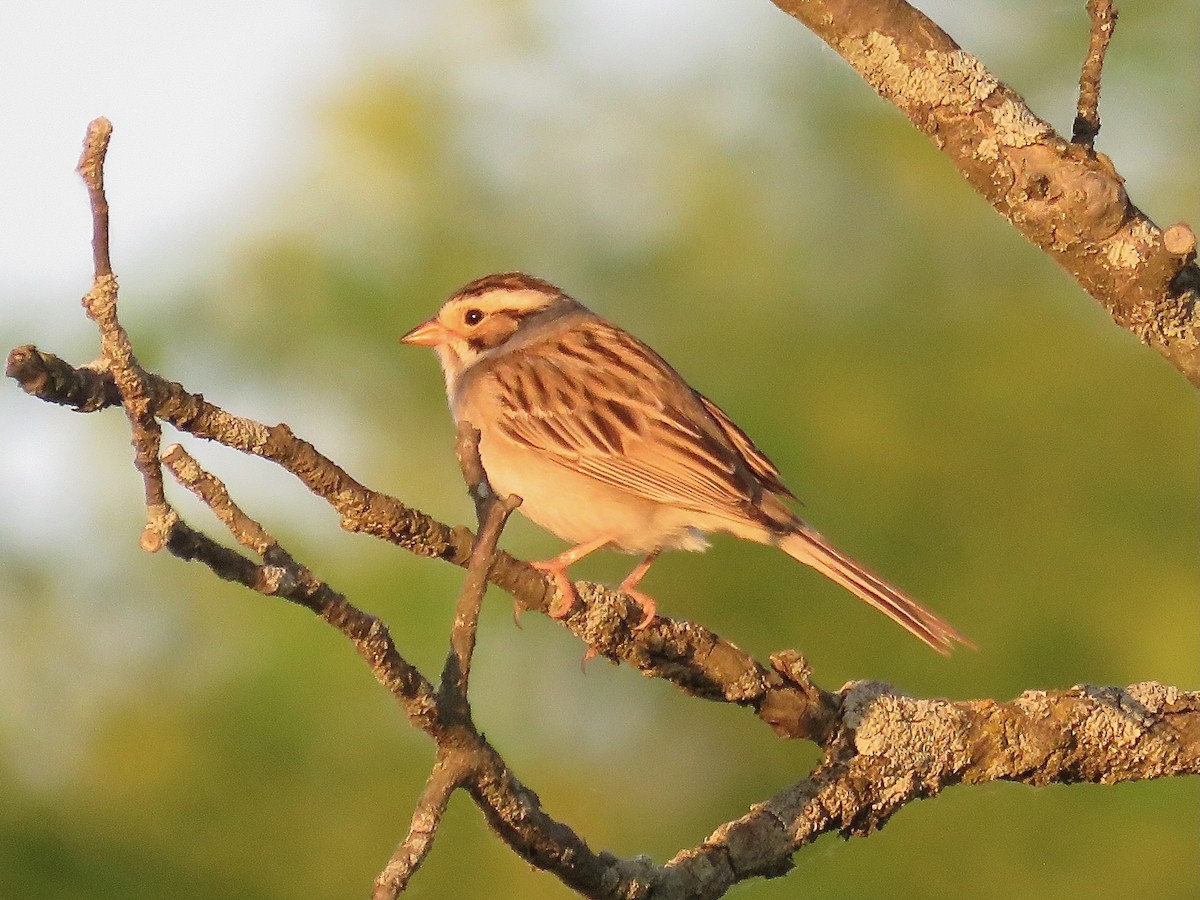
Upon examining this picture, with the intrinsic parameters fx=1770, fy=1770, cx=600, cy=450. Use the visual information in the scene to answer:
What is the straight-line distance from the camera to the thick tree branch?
11.6 feet

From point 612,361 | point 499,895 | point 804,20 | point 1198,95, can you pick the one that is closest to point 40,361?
point 804,20

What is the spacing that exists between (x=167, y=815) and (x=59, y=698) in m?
0.72

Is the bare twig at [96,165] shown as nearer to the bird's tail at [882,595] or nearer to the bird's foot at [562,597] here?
the bird's foot at [562,597]

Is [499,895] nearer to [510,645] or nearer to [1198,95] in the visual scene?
[510,645]

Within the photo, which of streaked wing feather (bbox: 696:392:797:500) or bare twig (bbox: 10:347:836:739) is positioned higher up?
streaked wing feather (bbox: 696:392:797:500)

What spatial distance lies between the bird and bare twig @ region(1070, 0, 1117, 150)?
181 cm

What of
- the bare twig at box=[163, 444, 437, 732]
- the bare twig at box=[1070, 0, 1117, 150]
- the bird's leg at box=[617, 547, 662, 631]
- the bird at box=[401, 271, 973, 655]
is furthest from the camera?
the bird at box=[401, 271, 973, 655]

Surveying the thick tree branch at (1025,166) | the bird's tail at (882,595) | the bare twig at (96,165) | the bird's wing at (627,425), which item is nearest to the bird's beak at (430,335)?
the bird's wing at (627,425)

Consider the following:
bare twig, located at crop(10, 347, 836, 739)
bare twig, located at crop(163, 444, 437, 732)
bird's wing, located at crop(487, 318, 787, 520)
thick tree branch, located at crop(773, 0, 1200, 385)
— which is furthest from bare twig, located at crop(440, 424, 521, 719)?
bird's wing, located at crop(487, 318, 787, 520)

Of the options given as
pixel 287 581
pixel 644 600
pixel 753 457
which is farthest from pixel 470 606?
pixel 753 457

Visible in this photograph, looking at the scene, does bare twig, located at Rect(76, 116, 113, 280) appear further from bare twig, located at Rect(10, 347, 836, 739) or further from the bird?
the bird

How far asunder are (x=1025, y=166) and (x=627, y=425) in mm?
2452

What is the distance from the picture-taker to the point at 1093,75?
3.70m

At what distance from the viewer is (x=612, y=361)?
20.2 feet
